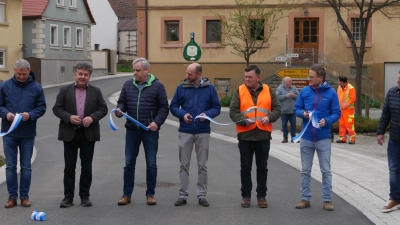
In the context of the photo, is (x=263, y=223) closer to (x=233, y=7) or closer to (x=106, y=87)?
(x=233, y=7)

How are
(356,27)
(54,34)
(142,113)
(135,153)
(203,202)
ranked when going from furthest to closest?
(54,34) → (356,27) → (135,153) → (142,113) → (203,202)

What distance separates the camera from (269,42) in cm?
3850

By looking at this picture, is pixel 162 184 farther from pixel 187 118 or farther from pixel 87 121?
pixel 87 121

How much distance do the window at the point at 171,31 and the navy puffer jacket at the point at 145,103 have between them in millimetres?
29909

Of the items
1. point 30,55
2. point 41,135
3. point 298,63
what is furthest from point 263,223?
point 30,55

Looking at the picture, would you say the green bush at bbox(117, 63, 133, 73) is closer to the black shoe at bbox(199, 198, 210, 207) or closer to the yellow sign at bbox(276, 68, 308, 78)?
the yellow sign at bbox(276, 68, 308, 78)

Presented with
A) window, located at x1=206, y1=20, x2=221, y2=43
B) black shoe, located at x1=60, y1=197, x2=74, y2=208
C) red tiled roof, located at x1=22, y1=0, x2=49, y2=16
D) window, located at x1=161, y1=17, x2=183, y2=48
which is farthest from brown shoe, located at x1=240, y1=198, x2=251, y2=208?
red tiled roof, located at x1=22, y1=0, x2=49, y2=16

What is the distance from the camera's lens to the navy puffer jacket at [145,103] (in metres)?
9.73

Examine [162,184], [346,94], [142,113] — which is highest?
[142,113]

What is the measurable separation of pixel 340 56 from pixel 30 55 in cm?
2226

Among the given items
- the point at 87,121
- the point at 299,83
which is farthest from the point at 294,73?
the point at 87,121

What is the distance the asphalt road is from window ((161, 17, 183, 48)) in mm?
24054

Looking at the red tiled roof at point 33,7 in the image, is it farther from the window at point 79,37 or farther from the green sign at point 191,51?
the green sign at point 191,51

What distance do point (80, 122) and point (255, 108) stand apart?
2.33m
